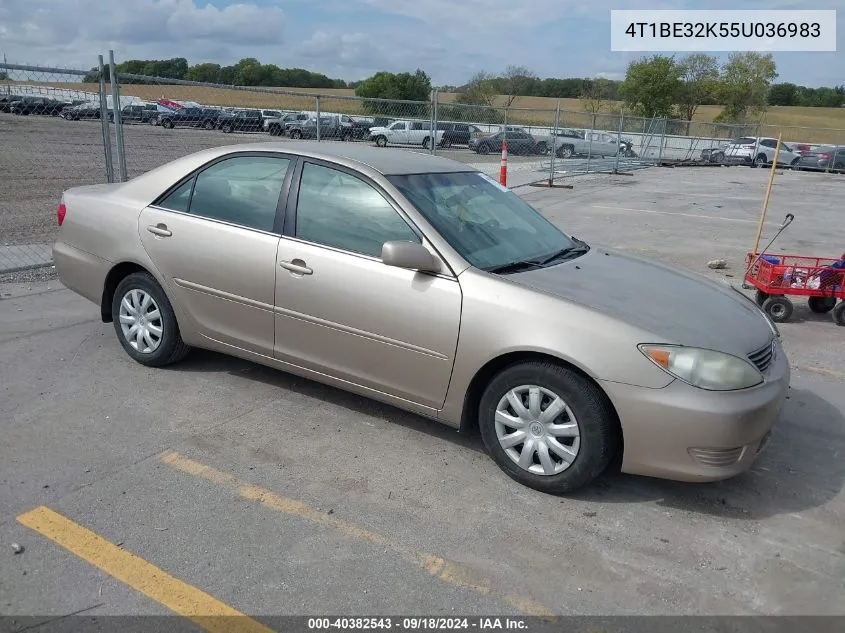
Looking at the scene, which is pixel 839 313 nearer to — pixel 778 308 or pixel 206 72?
pixel 778 308

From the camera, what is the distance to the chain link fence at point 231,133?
28.3 feet

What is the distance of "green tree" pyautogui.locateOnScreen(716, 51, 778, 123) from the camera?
55.7 meters

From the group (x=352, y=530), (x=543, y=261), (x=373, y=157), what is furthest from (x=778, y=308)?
(x=352, y=530)

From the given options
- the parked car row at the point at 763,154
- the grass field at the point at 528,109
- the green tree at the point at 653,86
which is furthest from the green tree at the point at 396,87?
the parked car row at the point at 763,154

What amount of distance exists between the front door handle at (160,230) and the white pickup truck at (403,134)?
710 inches

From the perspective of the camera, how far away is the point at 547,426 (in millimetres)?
3402

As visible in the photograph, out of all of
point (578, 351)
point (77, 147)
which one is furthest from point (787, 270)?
point (77, 147)

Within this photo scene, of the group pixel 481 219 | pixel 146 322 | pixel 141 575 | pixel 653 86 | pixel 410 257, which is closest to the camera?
pixel 141 575

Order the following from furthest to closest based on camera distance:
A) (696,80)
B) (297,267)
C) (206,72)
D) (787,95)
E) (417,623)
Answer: (787,95) → (696,80) → (206,72) → (297,267) → (417,623)

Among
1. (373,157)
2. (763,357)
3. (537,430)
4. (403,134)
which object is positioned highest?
(373,157)

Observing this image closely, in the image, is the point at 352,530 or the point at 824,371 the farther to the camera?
the point at 824,371

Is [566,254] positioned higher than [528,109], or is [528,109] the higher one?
[528,109]

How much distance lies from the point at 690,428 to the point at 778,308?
4.20 meters

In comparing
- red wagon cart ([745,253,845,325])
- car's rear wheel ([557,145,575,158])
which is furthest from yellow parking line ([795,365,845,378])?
car's rear wheel ([557,145,575,158])
